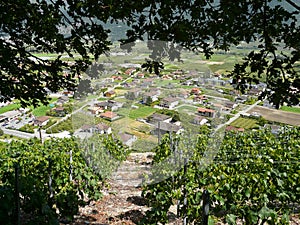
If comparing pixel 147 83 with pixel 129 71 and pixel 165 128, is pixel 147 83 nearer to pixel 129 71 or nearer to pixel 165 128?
pixel 129 71

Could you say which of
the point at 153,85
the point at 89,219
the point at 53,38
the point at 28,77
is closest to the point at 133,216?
the point at 89,219

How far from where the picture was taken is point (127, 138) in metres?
2.55

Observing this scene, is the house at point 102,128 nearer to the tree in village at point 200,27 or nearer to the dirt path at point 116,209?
the tree in village at point 200,27

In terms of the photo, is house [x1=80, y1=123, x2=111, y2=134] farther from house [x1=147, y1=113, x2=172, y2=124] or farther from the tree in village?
the tree in village

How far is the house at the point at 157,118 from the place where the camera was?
7.93ft

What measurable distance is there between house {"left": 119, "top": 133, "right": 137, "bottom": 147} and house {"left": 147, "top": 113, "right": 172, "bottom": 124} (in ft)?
0.66

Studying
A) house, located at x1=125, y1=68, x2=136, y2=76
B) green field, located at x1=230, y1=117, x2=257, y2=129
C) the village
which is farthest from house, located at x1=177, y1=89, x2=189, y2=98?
green field, located at x1=230, y1=117, x2=257, y2=129

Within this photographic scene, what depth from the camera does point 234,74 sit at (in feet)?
9.42

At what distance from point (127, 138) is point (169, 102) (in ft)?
1.50

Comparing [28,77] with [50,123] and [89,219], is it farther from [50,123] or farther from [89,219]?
[50,123]

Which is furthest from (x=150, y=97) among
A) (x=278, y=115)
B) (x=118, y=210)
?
(x=278, y=115)

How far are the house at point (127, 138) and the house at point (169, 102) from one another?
1.30ft

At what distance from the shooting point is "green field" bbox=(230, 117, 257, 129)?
2527cm

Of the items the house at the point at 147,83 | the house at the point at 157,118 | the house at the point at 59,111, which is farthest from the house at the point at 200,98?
the house at the point at 59,111
